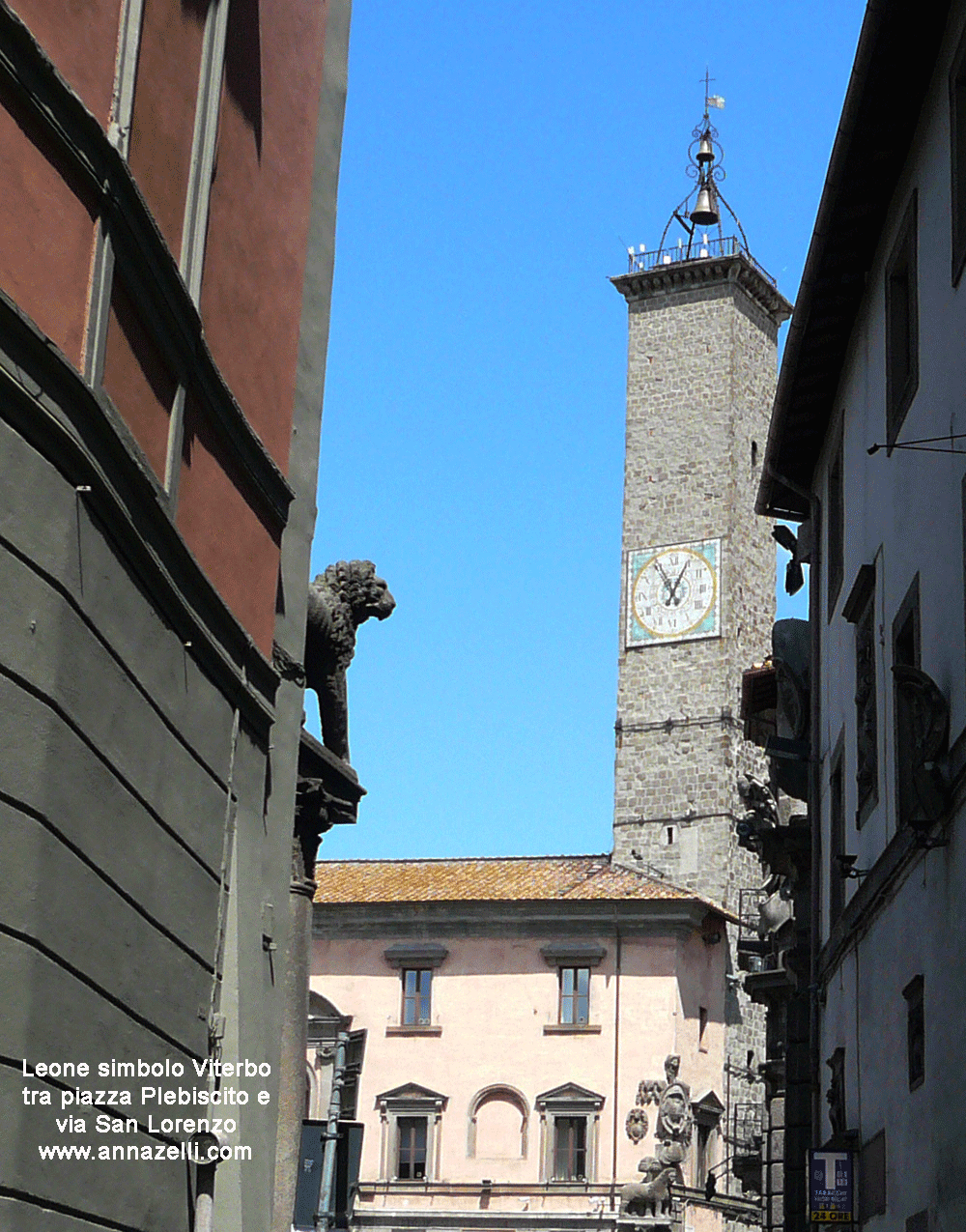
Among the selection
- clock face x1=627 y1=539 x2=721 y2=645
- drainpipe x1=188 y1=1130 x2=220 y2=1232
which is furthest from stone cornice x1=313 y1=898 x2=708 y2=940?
drainpipe x1=188 y1=1130 x2=220 y2=1232

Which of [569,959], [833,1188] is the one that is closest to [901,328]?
[833,1188]

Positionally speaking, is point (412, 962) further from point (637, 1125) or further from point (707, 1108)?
point (707, 1108)

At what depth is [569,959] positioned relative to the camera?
5084 cm

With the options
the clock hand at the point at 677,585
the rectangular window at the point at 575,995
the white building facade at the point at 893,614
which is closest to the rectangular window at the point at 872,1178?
the white building facade at the point at 893,614

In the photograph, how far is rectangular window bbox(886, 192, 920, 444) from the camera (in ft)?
50.6

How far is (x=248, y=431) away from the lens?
10000mm

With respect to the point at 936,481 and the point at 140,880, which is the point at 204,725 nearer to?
the point at 140,880

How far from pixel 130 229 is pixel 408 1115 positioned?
149 ft

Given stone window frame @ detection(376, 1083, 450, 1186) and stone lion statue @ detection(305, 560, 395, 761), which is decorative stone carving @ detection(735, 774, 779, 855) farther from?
stone window frame @ detection(376, 1083, 450, 1186)

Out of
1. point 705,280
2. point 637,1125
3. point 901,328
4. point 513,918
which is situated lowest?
point 637,1125

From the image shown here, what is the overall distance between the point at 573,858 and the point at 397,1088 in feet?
27.7

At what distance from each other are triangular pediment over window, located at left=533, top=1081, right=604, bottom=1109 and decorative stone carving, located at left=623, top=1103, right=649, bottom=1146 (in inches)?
36.3

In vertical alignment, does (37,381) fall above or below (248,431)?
below

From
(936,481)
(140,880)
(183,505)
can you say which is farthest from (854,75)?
(140,880)
